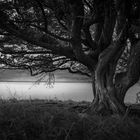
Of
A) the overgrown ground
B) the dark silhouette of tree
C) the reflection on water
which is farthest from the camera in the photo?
the reflection on water

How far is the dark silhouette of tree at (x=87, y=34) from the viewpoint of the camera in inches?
148

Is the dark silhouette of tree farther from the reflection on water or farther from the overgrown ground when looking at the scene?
the reflection on water

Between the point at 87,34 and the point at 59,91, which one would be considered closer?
the point at 87,34

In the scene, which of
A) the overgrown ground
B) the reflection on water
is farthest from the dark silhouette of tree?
the reflection on water

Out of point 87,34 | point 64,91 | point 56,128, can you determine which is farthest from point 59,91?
point 56,128

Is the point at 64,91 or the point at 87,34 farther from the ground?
the point at 87,34

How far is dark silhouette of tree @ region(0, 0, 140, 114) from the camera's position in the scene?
12.3ft

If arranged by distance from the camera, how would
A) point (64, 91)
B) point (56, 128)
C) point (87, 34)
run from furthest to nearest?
point (64, 91) < point (87, 34) < point (56, 128)

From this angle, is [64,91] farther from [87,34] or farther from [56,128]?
[56,128]

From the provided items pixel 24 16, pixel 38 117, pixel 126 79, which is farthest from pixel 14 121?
pixel 126 79

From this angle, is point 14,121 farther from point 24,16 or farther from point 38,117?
point 24,16

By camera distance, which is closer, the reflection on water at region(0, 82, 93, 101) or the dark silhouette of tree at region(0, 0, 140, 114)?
the dark silhouette of tree at region(0, 0, 140, 114)

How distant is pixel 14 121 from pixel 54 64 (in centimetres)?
309

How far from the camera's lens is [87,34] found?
475 cm
